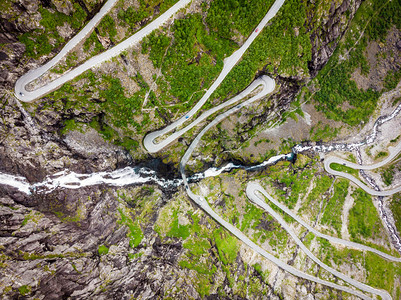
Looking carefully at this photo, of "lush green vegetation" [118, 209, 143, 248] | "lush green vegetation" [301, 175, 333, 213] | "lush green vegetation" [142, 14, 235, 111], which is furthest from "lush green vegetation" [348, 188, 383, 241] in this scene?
"lush green vegetation" [118, 209, 143, 248]

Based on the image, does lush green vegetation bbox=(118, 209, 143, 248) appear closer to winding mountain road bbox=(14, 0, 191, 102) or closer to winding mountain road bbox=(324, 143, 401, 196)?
winding mountain road bbox=(14, 0, 191, 102)

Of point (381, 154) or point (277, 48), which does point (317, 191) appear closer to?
point (381, 154)

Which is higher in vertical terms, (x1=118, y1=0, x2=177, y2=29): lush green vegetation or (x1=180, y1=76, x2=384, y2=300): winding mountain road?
(x1=118, y1=0, x2=177, y2=29): lush green vegetation

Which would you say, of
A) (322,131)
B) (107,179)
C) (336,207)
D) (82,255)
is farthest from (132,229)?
(322,131)

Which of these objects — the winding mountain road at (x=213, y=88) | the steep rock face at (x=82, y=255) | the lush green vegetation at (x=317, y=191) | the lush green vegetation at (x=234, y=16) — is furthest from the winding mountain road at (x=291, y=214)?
the lush green vegetation at (x=234, y=16)

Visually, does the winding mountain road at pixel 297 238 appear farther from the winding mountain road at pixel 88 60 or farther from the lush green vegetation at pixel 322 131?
the winding mountain road at pixel 88 60

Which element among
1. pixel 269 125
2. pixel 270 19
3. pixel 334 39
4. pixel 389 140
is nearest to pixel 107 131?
pixel 269 125
